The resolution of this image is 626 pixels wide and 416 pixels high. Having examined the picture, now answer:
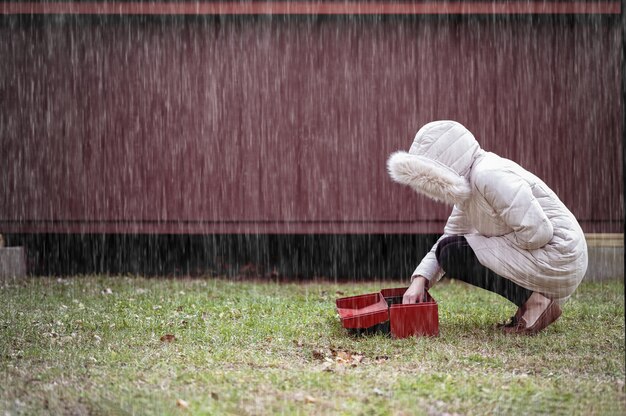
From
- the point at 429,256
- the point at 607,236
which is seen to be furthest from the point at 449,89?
the point at 429,256

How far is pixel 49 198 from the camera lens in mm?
8688

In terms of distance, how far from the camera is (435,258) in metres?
5.18

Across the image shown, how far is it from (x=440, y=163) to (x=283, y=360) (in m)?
1.57

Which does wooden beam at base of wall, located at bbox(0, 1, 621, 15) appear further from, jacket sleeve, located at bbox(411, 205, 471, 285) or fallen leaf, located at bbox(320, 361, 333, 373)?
fallen leaf, located at bbox(320, 361, 333, 373)

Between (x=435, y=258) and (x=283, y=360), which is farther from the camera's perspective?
(x=435, y=258)

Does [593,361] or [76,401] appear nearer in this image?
[76,401]

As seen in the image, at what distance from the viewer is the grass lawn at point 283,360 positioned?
354cm

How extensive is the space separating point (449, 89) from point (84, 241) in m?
4.67

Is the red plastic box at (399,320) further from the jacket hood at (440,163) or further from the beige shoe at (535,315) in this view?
the jacket hood at (440,163)

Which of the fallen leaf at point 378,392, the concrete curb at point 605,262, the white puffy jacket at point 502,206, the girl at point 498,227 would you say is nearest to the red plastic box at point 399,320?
the girl at point 498,227

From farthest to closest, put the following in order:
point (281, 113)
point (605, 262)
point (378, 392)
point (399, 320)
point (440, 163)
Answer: point (281, 113) → point (605, 262) → point (399, 320) → point (440, 163) → point (378, 392)

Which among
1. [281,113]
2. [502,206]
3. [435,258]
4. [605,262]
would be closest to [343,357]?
[435,258]

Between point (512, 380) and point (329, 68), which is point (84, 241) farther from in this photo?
point (512, 380)

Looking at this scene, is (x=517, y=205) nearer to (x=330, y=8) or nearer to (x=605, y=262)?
(x=605, y=262)
